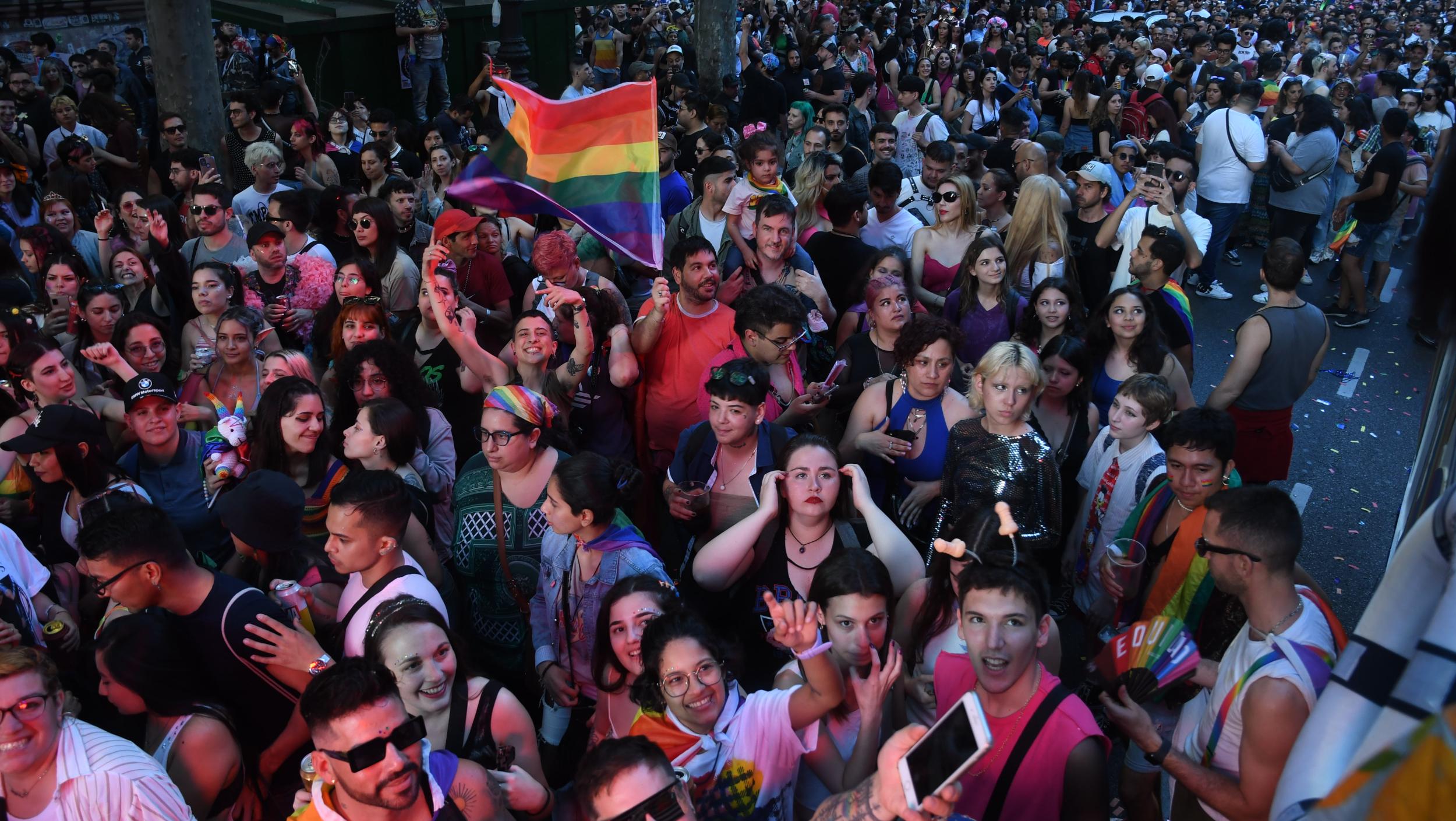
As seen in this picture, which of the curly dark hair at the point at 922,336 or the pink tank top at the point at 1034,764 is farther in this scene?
the curly dark hair at the point at 922,336

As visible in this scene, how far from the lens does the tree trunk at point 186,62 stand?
9430mm

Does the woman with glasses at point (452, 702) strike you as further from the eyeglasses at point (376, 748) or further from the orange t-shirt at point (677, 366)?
the orange t-shirt at point (677, 366)

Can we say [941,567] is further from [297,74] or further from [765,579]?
[297,74]

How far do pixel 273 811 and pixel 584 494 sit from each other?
139 centimetres

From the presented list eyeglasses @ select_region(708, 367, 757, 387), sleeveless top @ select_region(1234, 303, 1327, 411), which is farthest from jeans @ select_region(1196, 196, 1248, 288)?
eyeglasses @ select_region(708, 367, 757, 387)

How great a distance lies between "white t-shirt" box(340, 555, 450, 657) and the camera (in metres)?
3.41

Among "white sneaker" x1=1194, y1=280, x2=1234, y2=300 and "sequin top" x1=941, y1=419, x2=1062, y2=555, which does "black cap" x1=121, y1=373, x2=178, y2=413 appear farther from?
"white sneaker" x1=1194, y1=280, x2=1234, y2=300

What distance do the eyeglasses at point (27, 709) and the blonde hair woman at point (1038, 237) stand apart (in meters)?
5.37

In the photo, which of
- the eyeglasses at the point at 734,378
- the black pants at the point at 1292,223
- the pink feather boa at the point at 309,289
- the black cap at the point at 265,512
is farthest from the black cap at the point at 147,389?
the black pants at the point at 1292,223

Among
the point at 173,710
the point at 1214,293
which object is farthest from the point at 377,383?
the point at 1214,293

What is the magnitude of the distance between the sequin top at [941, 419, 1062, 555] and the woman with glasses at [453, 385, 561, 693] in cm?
167

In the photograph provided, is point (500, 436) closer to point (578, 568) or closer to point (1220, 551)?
point (578, 568)

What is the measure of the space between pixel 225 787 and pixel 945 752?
2095 millimetres

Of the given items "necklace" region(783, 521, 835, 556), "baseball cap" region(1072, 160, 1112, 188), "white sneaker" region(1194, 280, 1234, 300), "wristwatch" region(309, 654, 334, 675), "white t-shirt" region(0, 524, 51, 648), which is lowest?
"white sneaker" region(1194, 280, 1234, 300)
